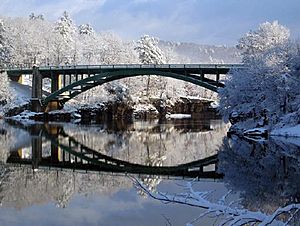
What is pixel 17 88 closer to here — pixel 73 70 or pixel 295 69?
pixel 73 70

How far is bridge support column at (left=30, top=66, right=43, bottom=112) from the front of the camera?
218 feet

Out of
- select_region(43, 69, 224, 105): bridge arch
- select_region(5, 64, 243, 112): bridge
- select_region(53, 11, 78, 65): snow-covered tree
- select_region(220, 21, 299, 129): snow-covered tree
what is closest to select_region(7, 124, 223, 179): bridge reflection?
select_region(220, 21, 299, 129): snow-covered tree

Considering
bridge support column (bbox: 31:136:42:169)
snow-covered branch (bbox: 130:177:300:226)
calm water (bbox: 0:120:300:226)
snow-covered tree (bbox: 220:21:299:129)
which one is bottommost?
bridge support column (bbox: 31:136:42:169)

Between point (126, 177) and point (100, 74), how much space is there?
1580 inches

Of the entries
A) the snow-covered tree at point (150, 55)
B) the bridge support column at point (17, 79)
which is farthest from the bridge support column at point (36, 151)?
the snow-covered tree at point (150, 55)

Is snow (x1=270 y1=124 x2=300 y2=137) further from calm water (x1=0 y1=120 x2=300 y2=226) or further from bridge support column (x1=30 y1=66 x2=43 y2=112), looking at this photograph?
bridge support column (x1=30 y1=66 x2=43 y2=112)

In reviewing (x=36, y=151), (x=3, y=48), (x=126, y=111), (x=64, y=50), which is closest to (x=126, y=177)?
(x=36, y=151)

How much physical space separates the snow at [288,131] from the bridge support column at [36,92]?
39.3m

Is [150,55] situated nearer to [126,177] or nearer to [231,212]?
[126,177]

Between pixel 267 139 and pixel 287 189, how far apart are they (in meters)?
21.1

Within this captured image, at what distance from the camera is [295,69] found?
3884cm

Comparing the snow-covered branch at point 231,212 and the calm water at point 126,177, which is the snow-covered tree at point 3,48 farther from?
the snow-covered branch at point 231,212

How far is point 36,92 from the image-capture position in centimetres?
6756

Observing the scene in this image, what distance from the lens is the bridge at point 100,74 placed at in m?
51.2
